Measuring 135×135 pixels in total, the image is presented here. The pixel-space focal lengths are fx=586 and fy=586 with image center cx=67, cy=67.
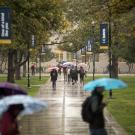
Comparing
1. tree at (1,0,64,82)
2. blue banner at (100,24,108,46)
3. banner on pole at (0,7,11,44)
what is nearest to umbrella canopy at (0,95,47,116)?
banner on pole at (0,7,11,44)

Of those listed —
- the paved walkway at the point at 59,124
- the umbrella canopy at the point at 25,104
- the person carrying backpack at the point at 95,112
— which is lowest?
the paved walkway at the point at 59,124

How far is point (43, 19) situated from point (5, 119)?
2596 centimetres

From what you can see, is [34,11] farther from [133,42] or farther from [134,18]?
[133,42]

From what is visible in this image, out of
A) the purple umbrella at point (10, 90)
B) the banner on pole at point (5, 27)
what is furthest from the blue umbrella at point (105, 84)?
the banner on pole at point (5, 27)

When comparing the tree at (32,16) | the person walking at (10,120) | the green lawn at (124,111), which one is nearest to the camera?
the person walking at (10,120)

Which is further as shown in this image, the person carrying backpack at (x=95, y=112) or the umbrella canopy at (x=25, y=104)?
the person carrying backpack at (x=95, y=112)

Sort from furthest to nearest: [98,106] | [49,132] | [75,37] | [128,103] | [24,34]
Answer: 1. [75,37]
2. [24,34]
3. [128,103]
4. [49,132]
5. [98,106]

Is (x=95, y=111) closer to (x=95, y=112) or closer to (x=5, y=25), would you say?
(x=95, y=112)

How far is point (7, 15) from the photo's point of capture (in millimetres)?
25453

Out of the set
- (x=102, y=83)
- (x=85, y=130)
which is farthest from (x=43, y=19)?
(x=102, y=83)

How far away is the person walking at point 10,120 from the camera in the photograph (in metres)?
8.84

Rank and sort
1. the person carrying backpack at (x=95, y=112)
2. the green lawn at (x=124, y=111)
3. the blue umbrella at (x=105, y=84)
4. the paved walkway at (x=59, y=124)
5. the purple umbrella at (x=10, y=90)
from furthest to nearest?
1. the green lawn at (x=124, y=111)
2. the paved walkway at (x=59, y=124)
3. the blue umbrella at (x=105, y=84)
4. the person carrying backpack at (x=95, y=112)
5. the purple umbrella at (x=10, y=90)

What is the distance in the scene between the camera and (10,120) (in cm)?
892

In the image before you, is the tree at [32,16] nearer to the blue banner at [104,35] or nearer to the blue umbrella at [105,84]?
the blue banner at [104,35]
